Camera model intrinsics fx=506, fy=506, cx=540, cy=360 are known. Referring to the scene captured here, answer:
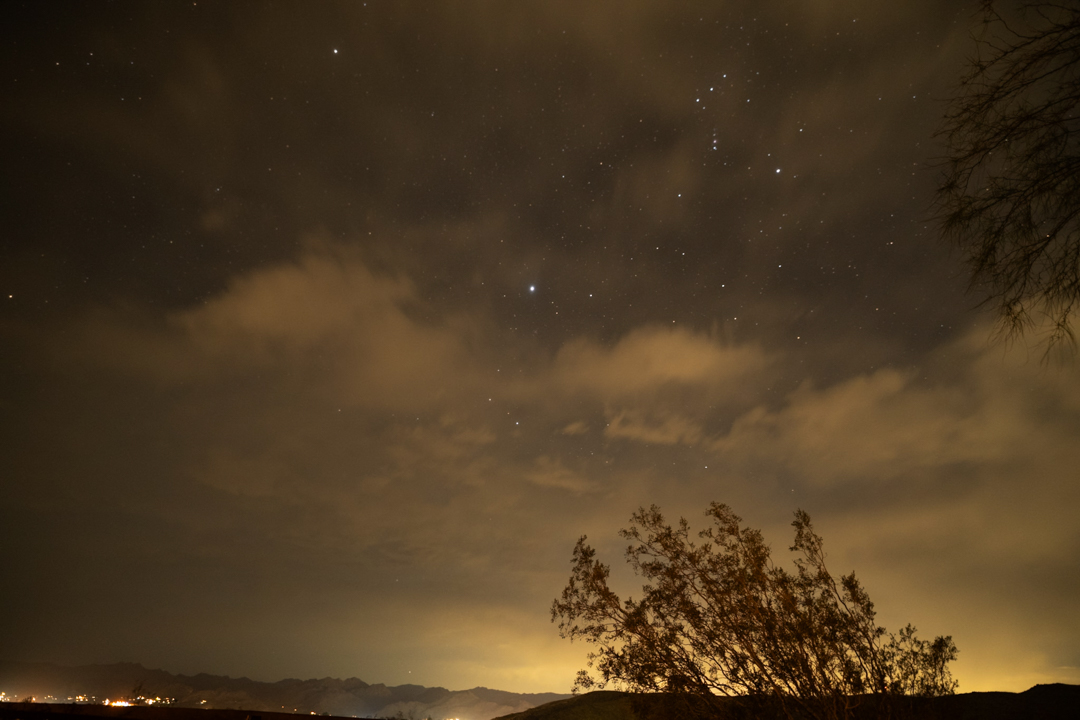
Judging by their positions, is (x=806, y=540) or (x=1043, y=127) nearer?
(x=1043, y=127)

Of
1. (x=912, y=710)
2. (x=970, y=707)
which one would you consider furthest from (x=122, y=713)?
(x=970, y=707)

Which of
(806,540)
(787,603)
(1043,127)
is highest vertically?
(1043,127)

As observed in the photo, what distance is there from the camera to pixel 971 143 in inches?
152

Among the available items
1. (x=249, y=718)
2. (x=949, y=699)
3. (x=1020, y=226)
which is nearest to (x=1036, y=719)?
(x=949, y=699)

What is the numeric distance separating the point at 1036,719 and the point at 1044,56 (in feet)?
81.3

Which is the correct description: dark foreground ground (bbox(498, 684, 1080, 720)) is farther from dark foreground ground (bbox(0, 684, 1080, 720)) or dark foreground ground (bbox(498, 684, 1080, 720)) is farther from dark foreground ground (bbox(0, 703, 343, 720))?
dark foreground ground (bbox(0, 703, 343, 720))

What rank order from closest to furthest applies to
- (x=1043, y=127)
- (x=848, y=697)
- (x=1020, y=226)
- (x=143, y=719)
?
(x=143, y=719), (x=1043, y=127), (x=1020, y=226), (x=848, y=697)

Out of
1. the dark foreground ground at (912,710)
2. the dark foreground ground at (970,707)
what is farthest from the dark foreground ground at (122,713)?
the dark foreground ground at (970,707)

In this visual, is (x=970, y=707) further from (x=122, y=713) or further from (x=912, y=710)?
(x=122, y=713)

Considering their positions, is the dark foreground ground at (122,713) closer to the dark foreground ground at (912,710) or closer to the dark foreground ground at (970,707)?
the dark foreground ground at (912,710)

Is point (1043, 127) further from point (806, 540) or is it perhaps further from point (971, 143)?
point (806, 540)

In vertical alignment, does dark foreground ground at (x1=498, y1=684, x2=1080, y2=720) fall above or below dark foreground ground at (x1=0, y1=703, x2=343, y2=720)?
below

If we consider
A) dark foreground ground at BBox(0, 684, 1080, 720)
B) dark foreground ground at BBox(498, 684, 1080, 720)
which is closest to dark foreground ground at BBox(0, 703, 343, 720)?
dark foreground ground at BBox(0, 684, 1080, 720)

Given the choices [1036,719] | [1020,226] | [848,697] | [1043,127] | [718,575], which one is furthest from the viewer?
[1036,719]
